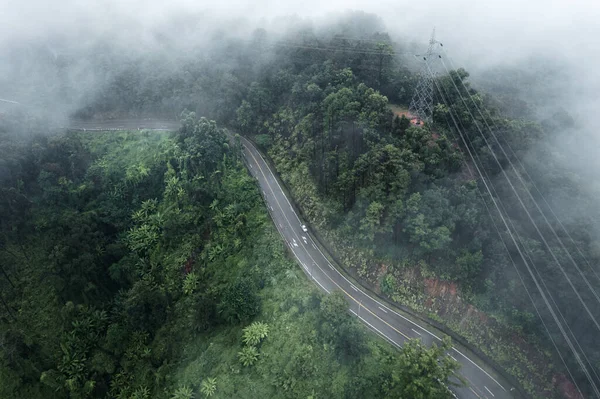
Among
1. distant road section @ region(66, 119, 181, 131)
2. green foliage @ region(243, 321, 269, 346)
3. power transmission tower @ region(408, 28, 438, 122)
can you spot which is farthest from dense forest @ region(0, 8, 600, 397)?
distant road section @ region(66, 119, 181, 131)

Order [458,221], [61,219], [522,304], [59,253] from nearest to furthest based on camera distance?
[522,304], [458,221], [59,253], [61,219]

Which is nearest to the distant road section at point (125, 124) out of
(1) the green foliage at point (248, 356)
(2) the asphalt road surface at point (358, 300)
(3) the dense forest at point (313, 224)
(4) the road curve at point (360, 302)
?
(3) the dense forest at point (313, 224)

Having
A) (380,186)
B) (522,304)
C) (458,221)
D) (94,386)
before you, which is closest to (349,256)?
(380,186)

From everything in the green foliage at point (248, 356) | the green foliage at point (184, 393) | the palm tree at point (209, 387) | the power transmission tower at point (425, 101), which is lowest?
the green foliage at point (184, 393)

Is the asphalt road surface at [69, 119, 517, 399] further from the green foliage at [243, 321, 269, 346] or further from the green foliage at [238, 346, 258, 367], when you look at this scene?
the green foliage at [238, 346, 258, 367]

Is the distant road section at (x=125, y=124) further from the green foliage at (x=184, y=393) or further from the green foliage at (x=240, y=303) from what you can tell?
the green foliage at (x=184, y=393)

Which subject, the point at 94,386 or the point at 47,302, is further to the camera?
the point at 47,302

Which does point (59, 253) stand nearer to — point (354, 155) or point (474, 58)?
point (354, 155)
